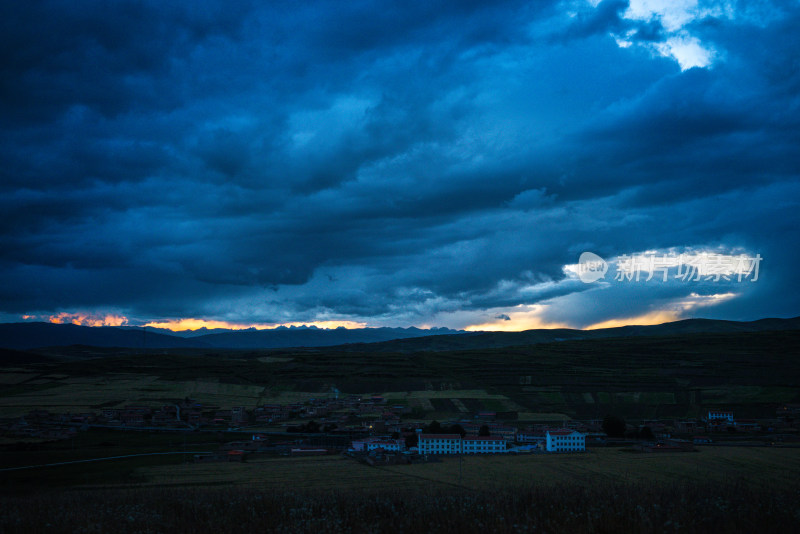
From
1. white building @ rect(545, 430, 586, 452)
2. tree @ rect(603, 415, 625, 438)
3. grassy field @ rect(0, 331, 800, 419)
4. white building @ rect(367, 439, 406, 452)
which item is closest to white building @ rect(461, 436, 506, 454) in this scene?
white building @ rect(545, 430, 586, 452)

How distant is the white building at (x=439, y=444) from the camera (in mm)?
56000

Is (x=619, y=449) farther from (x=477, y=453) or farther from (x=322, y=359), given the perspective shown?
(x=322, y=359)

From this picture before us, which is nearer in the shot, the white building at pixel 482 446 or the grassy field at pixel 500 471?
the grassy field at pixel 500 471

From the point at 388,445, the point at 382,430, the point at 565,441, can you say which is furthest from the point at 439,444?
the point at 382,430

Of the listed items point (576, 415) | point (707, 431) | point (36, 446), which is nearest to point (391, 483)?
point (36, 446)

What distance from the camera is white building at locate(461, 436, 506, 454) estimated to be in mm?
55594

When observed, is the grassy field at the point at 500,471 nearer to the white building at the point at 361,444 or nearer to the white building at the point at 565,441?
the white building at the point at 565,441

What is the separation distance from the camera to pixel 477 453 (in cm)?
5475

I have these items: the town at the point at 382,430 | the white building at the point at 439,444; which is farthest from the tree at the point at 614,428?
the white building at the point at 439,444

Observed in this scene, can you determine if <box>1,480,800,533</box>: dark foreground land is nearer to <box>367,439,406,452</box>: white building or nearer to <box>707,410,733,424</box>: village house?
<box>367,439,406,452</box>: white building

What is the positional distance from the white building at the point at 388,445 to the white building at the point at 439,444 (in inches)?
80.4

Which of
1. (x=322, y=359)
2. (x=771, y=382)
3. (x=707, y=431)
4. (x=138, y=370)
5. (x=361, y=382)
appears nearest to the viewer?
(x=707, y=431)

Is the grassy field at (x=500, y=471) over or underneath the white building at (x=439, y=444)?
over

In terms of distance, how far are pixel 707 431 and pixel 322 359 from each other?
114m
